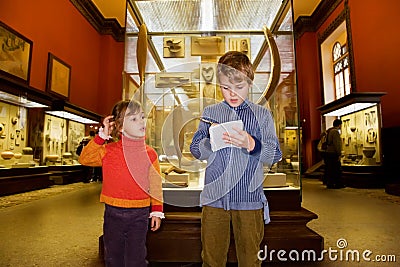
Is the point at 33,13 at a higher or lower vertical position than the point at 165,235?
higher

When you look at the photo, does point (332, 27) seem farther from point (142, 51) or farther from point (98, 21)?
point (142, 51)

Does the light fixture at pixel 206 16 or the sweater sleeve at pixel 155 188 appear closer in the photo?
the sweater sleeve at pixel 155 188

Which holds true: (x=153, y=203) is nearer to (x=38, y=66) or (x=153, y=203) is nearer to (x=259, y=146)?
(x=259, y=146)

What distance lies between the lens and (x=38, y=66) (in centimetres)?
862

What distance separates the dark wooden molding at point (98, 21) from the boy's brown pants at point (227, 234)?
437 inches

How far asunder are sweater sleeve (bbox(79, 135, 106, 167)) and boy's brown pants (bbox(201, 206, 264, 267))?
0.63 metres

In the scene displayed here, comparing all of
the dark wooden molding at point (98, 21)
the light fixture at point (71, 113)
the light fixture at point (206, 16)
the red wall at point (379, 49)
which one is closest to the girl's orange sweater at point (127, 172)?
the light fixture at point (206, 16)

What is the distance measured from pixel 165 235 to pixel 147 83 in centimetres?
111

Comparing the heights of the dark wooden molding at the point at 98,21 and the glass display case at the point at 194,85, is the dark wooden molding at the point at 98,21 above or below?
above

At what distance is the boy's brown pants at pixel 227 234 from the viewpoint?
1.35m

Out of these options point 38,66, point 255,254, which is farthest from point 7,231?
point 38,66

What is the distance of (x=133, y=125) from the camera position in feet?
4.99

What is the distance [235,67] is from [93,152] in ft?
2.76

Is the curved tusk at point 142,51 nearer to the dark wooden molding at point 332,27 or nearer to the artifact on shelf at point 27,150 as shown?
the artifact on shelf at point 27,150
